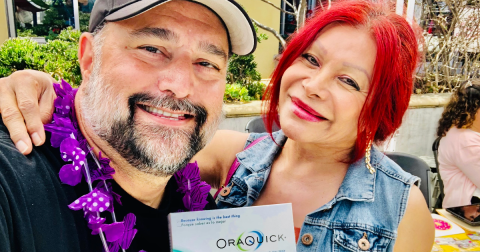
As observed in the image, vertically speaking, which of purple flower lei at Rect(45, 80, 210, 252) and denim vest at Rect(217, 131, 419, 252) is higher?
purple flower lei at Rect(45, 80, 210, 252)

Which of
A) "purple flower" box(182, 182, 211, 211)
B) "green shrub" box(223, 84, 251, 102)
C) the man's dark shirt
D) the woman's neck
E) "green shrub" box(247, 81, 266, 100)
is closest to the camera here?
the man's dark shirt

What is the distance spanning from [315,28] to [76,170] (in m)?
1.05

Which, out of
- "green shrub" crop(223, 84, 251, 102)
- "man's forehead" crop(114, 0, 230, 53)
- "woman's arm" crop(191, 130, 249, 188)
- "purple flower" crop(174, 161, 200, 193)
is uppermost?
"man's forehead" crop(114, 0, 230, 53)

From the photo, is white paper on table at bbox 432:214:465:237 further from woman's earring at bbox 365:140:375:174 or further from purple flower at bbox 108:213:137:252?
purple flower at bbox 108:213:137:252

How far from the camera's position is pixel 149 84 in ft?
3.43

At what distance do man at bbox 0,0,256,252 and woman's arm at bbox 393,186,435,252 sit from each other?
0.87 m

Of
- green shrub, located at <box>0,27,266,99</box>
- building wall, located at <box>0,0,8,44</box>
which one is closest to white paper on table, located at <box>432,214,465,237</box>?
green shrub, located at <box>0,27,266,99</box>

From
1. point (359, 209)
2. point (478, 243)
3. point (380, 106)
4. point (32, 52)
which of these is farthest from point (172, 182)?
point (32, 52)

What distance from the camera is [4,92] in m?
1.04

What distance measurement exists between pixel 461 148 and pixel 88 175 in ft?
10.2

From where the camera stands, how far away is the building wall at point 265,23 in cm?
816

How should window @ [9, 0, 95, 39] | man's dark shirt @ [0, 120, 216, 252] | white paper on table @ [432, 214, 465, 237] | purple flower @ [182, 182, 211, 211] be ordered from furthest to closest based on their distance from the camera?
window @ [9, 0, 95, 39] → white paper on table @ [432, 214, 465, 237] → purple flower @ [182, 182, 211, 211] → man's dark shirt @ [0, 120, 216, 252]

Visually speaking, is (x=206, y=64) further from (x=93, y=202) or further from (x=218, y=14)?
(x=93, y=202)

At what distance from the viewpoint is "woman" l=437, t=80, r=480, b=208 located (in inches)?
118
